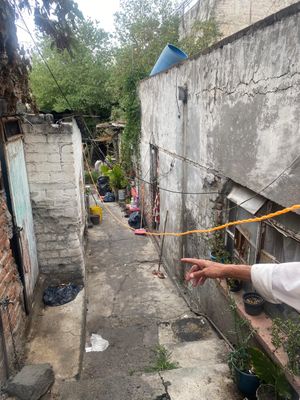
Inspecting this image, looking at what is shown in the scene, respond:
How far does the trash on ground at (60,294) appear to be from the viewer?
16.8ft

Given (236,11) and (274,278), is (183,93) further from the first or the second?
(236,11)

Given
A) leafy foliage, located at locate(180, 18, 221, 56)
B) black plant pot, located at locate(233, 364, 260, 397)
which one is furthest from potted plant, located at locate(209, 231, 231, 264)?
leafy foliage, located at locate(180, 18, 221, 56)

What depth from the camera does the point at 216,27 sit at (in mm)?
11609

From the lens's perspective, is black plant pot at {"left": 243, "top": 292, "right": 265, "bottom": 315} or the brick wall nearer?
the brick wall

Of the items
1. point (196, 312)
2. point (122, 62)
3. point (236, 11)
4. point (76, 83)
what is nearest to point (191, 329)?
point (196, 312)

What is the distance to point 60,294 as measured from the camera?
5.30 m

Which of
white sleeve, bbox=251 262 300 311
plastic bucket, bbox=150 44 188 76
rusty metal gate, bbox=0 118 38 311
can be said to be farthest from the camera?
plastic bucket, bbox=150 44 188 76

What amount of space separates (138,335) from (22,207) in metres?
2.73

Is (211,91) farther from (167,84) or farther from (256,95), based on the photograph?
(167,84)

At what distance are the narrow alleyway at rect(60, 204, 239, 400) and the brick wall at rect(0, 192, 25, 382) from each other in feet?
2.44

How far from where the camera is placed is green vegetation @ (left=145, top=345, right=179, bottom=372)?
13.2ft

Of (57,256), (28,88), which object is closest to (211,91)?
(28,88)

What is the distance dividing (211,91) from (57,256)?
3.66 metres

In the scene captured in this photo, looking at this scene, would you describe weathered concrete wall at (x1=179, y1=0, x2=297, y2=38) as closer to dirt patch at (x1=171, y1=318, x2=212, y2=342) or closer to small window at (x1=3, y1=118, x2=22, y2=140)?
small window at (x1=3, y1=118, x2=22, y2=140)
